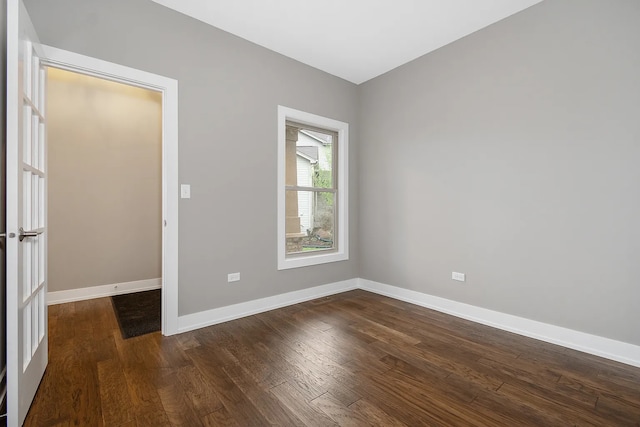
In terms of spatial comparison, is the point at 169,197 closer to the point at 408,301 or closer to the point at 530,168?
the point at 408,301

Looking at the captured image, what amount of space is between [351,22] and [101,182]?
357cm

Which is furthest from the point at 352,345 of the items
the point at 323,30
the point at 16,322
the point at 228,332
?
the point at 323,30

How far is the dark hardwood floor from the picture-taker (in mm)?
1579

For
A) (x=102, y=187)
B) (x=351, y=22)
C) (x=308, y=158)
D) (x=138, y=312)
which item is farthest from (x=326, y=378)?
(x=102, y=187)

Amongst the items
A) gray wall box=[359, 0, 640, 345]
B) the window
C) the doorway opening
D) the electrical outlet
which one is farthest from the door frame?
the electrical outlet

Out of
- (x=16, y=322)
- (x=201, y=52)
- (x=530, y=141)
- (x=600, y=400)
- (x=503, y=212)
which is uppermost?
(x=201, y=52)

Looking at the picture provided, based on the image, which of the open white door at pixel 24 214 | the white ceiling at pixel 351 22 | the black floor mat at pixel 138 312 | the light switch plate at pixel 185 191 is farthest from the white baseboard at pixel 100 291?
the white ceiling at pixel 351 22

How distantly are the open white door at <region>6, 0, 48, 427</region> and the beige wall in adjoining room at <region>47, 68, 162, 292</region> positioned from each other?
6.38 feet

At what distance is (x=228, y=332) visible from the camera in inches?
105

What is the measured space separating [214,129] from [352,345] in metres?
2.35

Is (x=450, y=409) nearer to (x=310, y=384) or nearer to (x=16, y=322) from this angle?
(x=310, y=384)

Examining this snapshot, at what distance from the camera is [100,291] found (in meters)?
3.70

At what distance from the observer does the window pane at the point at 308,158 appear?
144 inches

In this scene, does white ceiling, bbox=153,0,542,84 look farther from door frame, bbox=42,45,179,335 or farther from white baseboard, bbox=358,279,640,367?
white baseboard, bbox=358,279,640,367
